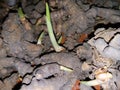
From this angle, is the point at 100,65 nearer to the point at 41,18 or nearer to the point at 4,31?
the point at 41,18

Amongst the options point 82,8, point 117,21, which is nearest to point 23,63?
point 82,8

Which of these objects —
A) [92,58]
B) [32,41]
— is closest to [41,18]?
[32,41]

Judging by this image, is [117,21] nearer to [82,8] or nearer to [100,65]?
[82,8]

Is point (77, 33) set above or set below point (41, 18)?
below

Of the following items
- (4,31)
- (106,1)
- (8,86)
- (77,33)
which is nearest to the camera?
(8,86)

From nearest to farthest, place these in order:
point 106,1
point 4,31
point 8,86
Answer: point 8,86 → point 4,31 → point 106,1

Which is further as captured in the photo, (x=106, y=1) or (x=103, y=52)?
(x=106, y=1)

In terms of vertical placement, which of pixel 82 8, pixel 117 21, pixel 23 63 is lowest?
pixel 23 63
